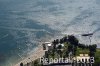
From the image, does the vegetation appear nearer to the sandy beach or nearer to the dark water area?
the sandy beach

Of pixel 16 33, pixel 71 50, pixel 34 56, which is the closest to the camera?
pixel 71 50

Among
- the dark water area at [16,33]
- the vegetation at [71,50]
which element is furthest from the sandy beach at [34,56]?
the dark water area at [16,33]

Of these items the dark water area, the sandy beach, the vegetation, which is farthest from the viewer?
the dark water area

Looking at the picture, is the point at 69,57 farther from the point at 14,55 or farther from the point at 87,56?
the point at 14,55

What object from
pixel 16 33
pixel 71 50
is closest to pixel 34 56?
pixel 71 50

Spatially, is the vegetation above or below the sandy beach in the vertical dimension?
above

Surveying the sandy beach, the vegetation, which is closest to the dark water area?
the sandy beach

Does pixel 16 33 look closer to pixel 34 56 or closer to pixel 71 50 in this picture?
pixel 34 56

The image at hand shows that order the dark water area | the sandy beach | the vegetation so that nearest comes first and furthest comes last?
the vegetation → the sandy beach → the dark water area

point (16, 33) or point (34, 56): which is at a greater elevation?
point (16, 33)

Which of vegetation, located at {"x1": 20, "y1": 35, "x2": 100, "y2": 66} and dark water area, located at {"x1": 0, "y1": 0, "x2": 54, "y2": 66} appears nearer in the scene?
vegetation, located at {"x1": 20, "y1": 35, "x2": 100, "y2": 66}

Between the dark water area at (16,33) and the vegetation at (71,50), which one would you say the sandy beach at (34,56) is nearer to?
the vegetation at (71,50)
